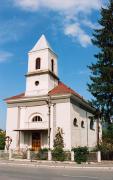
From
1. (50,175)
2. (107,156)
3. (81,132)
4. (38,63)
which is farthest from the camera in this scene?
(38,63)

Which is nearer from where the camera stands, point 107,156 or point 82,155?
point 82,155

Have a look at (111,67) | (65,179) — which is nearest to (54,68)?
(111,67)

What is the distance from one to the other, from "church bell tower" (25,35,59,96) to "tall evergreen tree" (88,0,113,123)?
807cm

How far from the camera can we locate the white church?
1297 inches

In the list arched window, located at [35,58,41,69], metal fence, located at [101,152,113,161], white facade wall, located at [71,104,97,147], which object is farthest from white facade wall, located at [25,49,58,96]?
metal fence, located at [101,152,113,161]

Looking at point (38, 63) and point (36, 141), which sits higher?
point (38, 63)

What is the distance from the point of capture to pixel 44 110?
34.2 m

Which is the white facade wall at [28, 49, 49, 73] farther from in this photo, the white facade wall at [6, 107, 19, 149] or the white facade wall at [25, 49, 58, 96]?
the white facade wall at [6, 107, 19, 149]

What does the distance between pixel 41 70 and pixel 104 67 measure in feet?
35.7

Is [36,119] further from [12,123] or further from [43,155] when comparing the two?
[43,155]

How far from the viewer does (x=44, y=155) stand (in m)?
26.9

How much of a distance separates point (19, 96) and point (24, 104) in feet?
6.60

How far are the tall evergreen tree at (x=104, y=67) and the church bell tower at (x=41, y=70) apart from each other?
8.07m

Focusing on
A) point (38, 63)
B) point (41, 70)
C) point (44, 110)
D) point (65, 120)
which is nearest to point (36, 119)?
point (44, 110)
